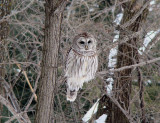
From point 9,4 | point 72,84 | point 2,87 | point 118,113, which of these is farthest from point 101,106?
point 9,4

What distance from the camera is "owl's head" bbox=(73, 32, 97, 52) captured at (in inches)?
170

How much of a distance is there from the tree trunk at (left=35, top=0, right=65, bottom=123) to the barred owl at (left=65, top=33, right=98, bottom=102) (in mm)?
1479

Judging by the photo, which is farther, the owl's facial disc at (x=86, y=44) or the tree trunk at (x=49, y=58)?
the owl's facial disc at (x=86, y=44)

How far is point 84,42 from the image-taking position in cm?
440

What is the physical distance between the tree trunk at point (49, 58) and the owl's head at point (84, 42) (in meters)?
1.46

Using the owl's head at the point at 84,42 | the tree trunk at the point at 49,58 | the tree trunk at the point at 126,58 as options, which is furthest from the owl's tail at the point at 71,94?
the tree trunk at the point at 49,58

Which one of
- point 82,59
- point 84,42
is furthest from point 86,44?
point 82,59

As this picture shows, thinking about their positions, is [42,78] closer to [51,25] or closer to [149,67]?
[51,25]

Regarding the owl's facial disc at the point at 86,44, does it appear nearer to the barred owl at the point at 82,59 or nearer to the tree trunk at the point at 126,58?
the barred owl at the point at 82,59

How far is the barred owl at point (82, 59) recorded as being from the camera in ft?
14.3

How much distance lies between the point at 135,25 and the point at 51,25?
276cm

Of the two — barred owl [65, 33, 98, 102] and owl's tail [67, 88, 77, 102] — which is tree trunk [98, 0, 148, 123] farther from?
owl's tail [67, 88, 77, 102]

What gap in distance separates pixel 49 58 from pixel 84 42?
158 cm

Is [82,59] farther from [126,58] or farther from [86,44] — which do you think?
[126,58]
